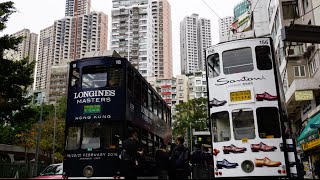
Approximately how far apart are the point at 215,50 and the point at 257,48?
1479mm

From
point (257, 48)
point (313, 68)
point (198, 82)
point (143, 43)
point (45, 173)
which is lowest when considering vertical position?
point (45, 173)

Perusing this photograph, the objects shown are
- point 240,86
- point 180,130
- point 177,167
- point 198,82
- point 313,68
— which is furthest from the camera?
point 198,82

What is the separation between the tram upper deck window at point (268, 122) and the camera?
10.6m

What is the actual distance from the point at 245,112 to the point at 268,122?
78 centimetres

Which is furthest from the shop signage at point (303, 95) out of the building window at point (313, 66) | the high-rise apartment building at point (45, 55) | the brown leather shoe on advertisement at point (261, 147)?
the high-rise apartment building at point (45, 55)

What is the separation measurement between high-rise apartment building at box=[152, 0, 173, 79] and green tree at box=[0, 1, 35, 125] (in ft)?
301

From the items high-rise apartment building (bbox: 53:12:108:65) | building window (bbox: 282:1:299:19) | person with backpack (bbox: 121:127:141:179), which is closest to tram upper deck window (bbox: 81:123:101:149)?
person with backpack (bbox: 121:127:141:179)

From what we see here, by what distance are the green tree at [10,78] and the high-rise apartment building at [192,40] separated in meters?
121

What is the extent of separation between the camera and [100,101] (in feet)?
38.5

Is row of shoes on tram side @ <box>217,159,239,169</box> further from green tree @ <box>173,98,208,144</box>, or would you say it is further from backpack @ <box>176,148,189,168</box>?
green tree @ <box>173,98,208,144</box>

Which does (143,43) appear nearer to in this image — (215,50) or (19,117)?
(19,117)

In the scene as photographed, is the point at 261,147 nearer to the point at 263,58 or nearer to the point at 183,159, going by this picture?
the point at 183,159

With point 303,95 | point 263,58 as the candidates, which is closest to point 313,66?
point 303,95

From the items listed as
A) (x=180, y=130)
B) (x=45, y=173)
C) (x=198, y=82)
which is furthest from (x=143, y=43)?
(x=45, y=173)
